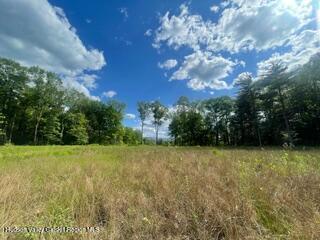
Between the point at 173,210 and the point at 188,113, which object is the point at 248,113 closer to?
the point at 188,113

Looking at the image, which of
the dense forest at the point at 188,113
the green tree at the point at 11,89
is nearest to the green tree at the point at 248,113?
the dense forest at the point at 188,113

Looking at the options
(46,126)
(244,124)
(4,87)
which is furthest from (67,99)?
(244,124)

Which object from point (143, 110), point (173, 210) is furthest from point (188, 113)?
point (173, 210)

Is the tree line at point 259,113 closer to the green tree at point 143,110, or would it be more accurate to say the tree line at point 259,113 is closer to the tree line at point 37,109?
the green tree at point 143,110

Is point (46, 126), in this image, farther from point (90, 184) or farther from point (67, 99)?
point (90, 184)

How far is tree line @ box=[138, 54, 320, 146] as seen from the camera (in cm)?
3033

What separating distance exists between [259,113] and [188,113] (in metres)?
20.0

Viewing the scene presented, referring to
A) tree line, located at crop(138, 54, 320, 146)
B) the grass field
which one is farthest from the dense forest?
the grass field

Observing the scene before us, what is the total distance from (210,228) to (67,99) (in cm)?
5188

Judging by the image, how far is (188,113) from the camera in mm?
57312

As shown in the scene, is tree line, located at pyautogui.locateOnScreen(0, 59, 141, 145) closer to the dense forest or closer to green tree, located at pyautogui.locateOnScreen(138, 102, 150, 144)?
the dense forest

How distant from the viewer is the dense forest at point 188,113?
30938mm

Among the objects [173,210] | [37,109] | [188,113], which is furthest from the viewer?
[188,113]

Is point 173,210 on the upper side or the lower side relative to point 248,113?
lower
